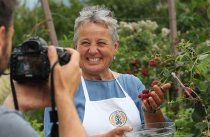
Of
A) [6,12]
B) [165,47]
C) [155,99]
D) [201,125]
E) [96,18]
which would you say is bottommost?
[201,125]

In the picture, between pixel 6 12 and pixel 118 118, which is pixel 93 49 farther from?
pixel 6 12

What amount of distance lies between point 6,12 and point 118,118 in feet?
4.41

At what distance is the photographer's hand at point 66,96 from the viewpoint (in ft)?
6.02

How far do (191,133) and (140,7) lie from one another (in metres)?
7.79

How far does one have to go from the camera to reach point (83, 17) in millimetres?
3062

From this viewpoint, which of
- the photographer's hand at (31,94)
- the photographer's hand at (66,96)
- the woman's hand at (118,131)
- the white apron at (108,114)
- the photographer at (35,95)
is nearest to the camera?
the photographer at (35,95)

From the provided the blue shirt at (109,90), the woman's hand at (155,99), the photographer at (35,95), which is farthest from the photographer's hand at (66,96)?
the blue shirt at (109,90)

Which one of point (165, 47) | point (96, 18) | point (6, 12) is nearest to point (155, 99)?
point (96, 18)

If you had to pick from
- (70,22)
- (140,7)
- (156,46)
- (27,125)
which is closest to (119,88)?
(27,125)

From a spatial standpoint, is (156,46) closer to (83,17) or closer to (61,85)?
(83,17)

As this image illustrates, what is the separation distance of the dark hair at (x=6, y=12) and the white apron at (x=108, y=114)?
4.01 ft

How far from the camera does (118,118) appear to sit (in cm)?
294

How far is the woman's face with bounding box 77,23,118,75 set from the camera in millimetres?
3039

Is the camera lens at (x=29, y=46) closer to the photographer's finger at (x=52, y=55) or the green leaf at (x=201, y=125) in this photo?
the photographer's finger at (x=52, y=55)
